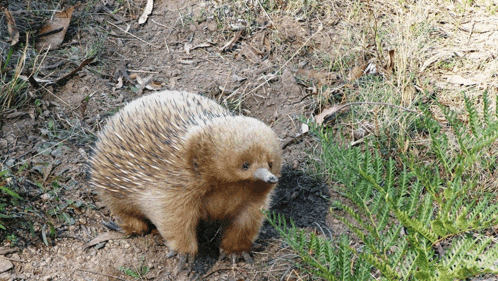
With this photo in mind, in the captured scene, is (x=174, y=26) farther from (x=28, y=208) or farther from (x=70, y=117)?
(x=28, y=208)

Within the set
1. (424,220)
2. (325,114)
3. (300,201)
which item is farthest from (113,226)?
(424,220)

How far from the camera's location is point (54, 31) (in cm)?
506

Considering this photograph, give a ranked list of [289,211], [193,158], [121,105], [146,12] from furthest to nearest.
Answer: [146,12]
[121,105]
[289,211]
[193,158]

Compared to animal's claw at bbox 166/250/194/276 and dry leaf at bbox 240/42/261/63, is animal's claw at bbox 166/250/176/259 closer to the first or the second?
animal's claw at bbox 166/250/194/276

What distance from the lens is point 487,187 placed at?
3.50m

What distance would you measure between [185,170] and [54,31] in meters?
2.74

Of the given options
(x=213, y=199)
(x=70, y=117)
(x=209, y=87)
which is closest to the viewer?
(x=213, y=199)

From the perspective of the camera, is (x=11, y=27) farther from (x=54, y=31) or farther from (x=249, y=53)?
(x=249, y=53)

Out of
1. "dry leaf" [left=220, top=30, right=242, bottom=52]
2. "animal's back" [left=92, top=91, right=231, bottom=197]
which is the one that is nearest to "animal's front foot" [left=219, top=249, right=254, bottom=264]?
"animal's back" [left=92, top=91, right=231, bottom=197]

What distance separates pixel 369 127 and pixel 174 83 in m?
1.89

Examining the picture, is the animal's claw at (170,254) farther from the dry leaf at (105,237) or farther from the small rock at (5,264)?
the small rock at (5,264)

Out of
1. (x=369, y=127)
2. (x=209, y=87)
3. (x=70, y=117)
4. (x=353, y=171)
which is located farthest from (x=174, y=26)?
(x=353, y=171)

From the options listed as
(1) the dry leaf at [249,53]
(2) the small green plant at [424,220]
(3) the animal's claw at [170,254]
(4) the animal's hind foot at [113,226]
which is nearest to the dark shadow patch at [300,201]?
(3) the animal's claw at [170,254]

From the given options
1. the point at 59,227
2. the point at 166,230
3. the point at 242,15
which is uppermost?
the point at 242,15
